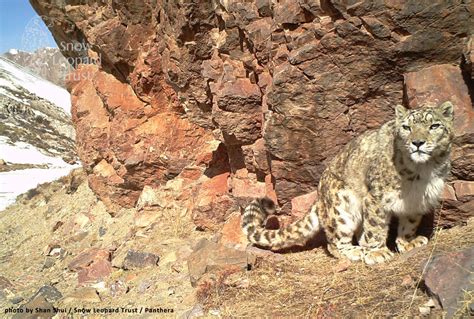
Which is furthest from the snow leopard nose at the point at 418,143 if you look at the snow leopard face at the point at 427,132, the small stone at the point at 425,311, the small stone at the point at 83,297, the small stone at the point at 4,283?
the small stone at the point at 4,283

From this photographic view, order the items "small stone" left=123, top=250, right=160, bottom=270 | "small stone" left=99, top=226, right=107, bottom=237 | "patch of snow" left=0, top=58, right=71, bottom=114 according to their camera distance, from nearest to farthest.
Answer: "small stone" left=123, top=250, right=160, bottom=270
"small stone" left=99, top=226, right=107, bottom=237
"patch of snow" left=0, top=58, right=71, bottom=114

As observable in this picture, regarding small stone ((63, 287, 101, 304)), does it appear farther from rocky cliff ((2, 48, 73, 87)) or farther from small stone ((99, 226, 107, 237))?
rocky cliff ((2, 48, 73, 87))

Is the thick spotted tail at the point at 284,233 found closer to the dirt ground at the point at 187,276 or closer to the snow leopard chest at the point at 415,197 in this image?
the dirt ground at the point at 187,276

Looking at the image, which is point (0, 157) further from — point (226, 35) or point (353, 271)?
point (353, 271)

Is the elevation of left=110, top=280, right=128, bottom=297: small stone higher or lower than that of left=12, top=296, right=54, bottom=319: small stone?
higher

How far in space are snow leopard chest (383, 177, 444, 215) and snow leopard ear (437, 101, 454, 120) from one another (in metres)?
0.88

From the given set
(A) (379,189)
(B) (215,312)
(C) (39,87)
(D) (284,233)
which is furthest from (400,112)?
(C) (39,87)

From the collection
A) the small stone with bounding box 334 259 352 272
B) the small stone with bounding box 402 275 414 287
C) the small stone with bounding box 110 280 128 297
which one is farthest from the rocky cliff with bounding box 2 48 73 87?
the small stone with bounding box 402 275 414 287

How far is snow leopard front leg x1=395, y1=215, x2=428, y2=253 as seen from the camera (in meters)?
7.00

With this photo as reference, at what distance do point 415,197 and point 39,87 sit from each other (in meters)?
75.3

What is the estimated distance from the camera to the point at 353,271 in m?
6.67

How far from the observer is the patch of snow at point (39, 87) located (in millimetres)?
67694

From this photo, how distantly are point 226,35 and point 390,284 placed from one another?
5.81 meters

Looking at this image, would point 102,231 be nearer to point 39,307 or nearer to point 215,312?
point 39,307
